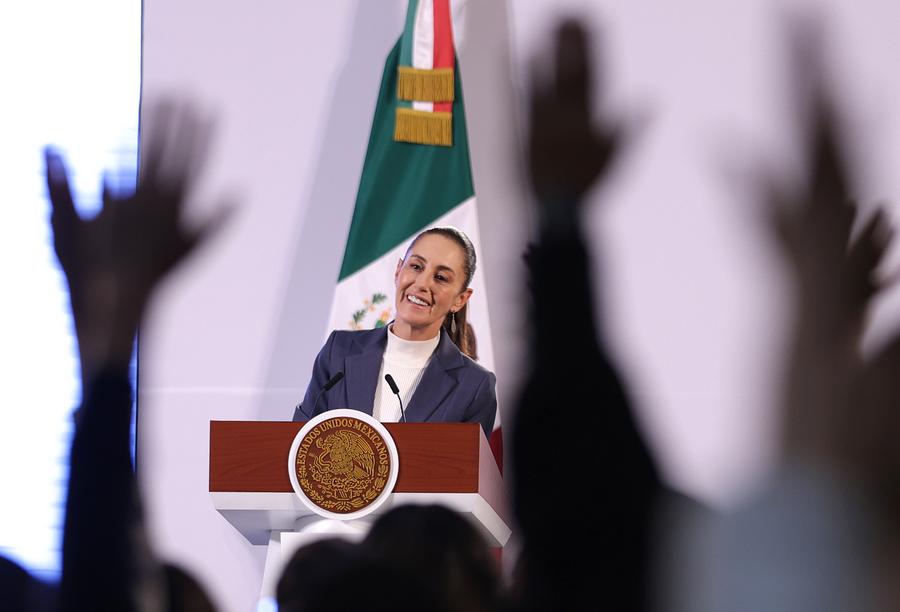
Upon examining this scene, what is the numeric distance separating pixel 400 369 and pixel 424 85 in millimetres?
1594

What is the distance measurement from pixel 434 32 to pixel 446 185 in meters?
0.66

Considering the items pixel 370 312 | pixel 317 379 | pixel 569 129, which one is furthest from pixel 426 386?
pixel 569 129

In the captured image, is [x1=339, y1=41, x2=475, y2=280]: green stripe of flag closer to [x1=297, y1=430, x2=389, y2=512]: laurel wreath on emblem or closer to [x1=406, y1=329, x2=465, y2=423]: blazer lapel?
[x1=406, y1=329, x2=465, y2=423]: blazer lapel

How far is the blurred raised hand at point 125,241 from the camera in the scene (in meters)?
1.48

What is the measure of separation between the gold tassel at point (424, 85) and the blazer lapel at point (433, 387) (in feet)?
5.01

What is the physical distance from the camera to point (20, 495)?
5340 mm

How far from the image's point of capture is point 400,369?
3.98 m

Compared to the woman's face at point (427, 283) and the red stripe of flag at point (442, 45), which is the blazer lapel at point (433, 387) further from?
the red stripe of flag at point (442, 45)

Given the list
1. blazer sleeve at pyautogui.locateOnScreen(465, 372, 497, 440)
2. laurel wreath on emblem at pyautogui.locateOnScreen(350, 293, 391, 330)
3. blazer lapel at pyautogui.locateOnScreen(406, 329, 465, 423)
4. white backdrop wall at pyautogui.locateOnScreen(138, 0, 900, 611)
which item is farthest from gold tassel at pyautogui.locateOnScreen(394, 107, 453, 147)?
blazer sleeve at pyautogui.locateOnScreen(465, 372, 497, 440)

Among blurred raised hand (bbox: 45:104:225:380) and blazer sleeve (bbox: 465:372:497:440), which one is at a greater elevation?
blurred raised hand (bbox: 45:104:225:380)

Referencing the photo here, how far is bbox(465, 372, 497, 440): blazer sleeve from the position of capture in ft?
12.4

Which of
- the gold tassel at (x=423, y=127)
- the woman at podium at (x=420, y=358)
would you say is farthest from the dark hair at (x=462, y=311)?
the gold tassel at (x=423, y=127)

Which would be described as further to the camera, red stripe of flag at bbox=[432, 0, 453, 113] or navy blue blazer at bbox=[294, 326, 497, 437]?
red stripe of flag at bbox=[432, 0, 453, 113]

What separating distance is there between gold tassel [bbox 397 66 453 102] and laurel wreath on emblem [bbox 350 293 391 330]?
86 cm
